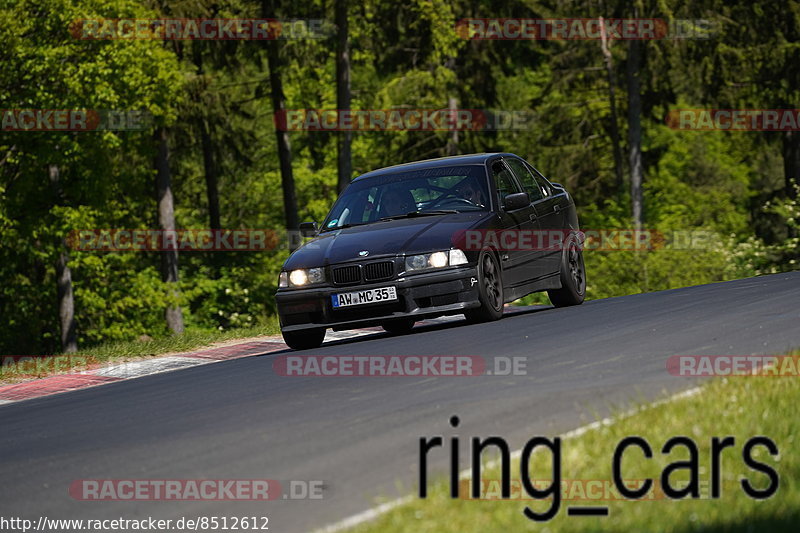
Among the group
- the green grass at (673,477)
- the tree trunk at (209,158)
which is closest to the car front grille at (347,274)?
the green grass at (673,477)

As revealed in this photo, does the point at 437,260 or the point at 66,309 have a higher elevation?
the point at 437,260

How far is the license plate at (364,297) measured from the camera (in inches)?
470

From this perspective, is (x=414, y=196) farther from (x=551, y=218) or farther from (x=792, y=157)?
(x=792, y=157)

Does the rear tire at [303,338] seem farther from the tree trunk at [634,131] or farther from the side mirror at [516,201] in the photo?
the tree trunk at [634,131]

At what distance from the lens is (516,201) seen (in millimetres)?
12977

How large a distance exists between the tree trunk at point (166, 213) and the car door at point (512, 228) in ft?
72.3

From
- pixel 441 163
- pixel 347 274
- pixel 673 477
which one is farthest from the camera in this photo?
pixel 441 163

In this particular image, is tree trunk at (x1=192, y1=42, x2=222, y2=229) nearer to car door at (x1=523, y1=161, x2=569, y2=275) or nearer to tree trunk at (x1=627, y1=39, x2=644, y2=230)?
tree trunk at (x1=627, y1=39, x2=644, y2=230)

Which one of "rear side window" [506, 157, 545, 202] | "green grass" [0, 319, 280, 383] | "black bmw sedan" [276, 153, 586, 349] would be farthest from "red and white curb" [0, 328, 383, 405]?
"rear side window" [506, 157, 545, 202]

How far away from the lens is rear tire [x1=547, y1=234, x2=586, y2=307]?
14.5 metres

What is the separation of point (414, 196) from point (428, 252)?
1478 mm

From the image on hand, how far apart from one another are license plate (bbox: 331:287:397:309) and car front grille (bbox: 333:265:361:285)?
128 mm

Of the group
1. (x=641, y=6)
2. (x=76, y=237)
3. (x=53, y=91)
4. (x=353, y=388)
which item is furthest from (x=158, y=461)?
(x=641, y=6)

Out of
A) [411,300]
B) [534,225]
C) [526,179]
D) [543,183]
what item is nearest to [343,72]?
[543,183]
